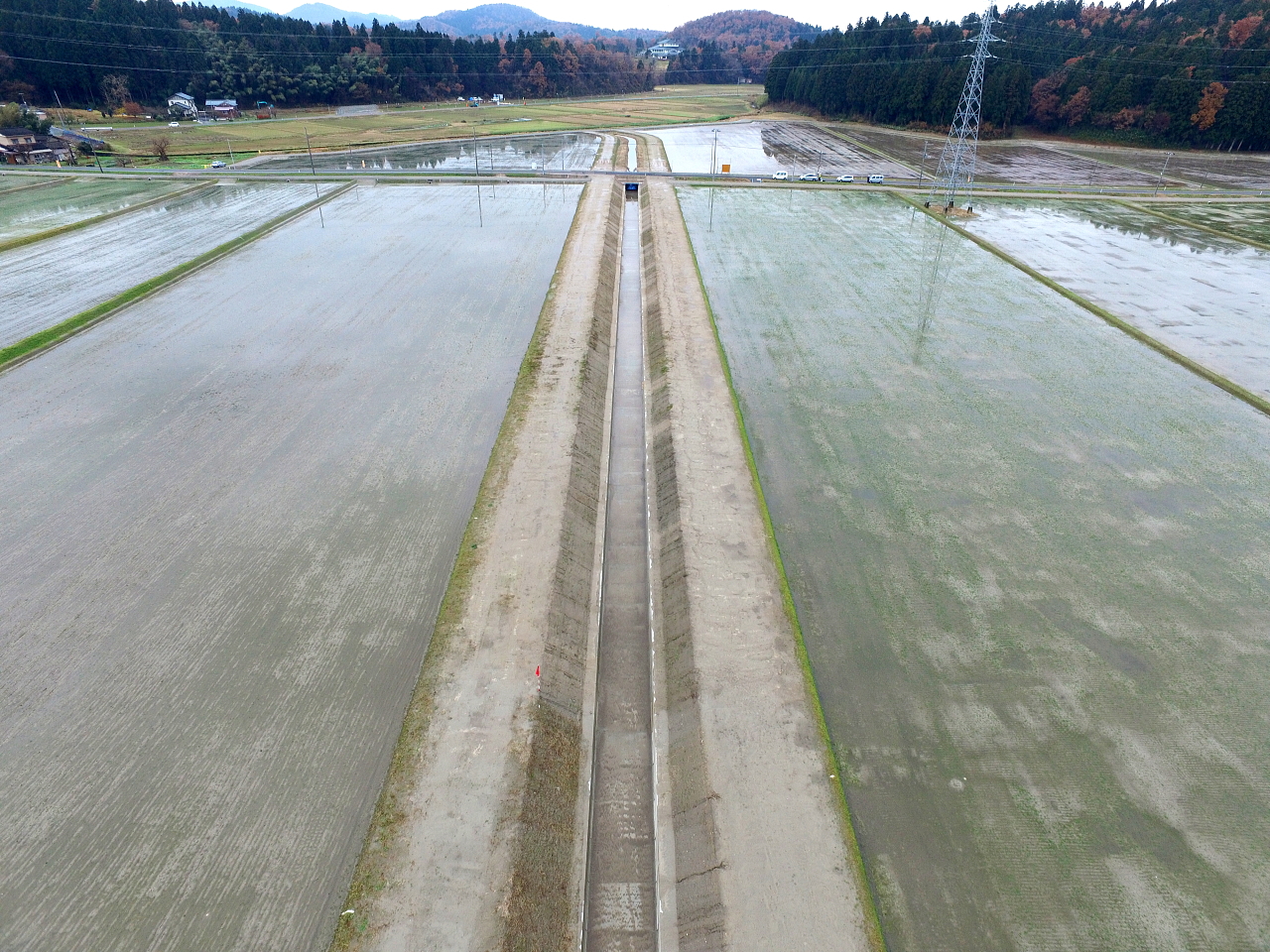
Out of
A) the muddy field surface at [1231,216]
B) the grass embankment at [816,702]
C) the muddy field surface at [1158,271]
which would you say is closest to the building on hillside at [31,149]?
the grass embankment at [816,702]

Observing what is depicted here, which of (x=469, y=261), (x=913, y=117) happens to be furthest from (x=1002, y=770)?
(x=913, y=117)

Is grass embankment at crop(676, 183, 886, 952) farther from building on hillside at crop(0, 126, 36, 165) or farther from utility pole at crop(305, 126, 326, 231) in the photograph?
building on hillside at crop(0, 126, 36, 165)

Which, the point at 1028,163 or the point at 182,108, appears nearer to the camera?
the point at 1028,163

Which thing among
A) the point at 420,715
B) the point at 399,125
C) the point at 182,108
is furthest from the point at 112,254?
the point at 182,108

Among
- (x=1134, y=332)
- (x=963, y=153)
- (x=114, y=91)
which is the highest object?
(x=114, y=91)

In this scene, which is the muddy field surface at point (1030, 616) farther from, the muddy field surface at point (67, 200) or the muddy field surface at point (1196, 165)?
the muddy field surface at point (1196, 165)

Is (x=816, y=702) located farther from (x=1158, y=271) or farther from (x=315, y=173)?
(x=315, y=173)

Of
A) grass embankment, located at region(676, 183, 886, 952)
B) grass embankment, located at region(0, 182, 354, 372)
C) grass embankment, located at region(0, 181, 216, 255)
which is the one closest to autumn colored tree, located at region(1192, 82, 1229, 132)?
grass embankment, located at region(676, 183, 886, 952)
